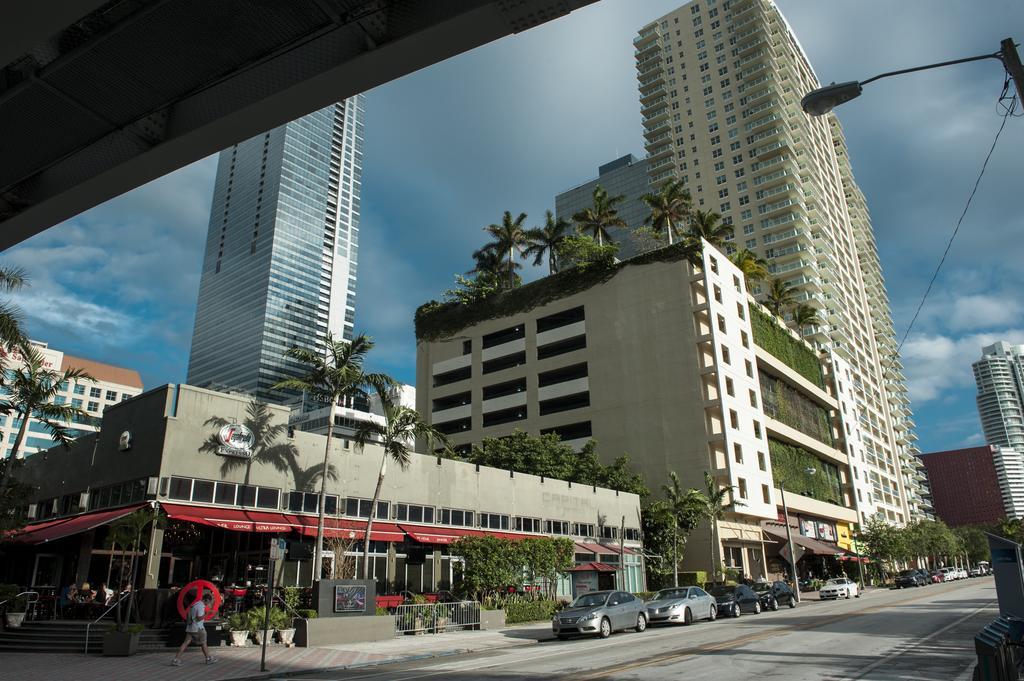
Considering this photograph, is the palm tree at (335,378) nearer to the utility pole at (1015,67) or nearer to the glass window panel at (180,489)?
the glass window panel at (180,489)

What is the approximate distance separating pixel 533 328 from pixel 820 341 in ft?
167

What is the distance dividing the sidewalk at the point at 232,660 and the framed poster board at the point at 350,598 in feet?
4.03

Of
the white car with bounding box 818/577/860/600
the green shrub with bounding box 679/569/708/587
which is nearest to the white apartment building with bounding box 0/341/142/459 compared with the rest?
the green shrub with bounding box 679/569/708/587

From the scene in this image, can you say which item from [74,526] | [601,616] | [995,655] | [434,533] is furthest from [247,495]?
[995,655]

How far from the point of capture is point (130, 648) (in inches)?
729

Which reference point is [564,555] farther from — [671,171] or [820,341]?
[671,171]

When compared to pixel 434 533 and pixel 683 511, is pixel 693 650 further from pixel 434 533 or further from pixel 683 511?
pixel 683 511

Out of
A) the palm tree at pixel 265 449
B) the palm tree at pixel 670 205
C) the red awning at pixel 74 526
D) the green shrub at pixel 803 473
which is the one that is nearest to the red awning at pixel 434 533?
the palm tree at pixel 265 449

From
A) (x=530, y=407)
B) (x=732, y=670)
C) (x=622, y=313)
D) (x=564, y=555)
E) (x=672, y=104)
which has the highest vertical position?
(x=672, y=104)

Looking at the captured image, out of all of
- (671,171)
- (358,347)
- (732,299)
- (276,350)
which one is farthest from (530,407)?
(276,350)

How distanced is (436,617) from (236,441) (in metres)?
9.85

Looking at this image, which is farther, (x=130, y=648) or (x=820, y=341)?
(x=820, y=341)

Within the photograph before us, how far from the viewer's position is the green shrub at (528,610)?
28.7 m

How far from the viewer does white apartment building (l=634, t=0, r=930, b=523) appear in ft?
333
